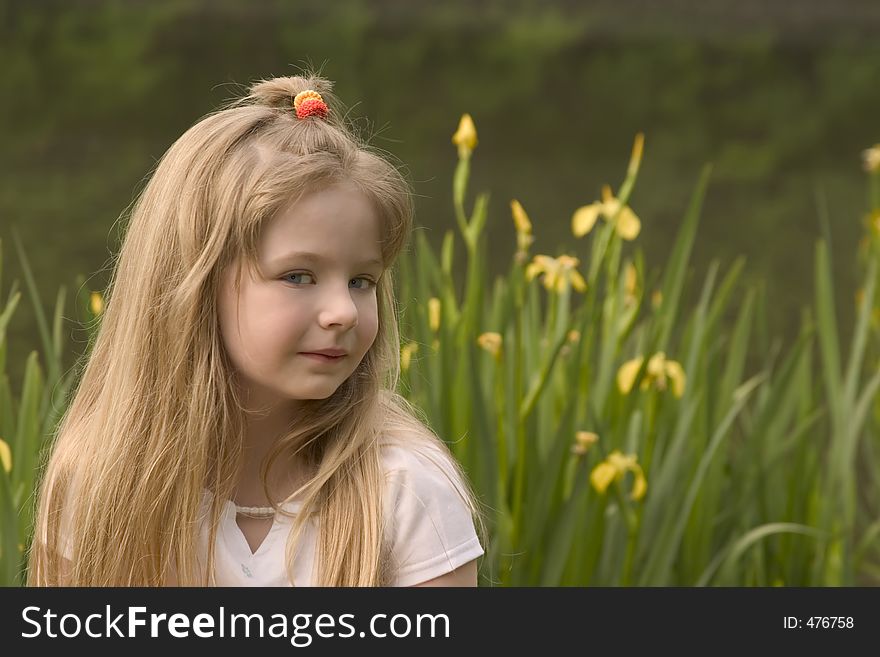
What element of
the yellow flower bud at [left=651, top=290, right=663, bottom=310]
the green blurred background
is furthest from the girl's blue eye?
the green blurred background

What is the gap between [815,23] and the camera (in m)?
9.39

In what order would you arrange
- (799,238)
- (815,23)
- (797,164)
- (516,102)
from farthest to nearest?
1. (815,23)
2. (516,102)
3. (797,164)
4. (799,238)

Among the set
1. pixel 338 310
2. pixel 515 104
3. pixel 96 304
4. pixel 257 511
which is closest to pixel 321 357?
pixel 338 310

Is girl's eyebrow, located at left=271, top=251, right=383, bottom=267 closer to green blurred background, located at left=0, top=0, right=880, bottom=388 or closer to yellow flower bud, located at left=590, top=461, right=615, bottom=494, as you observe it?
yellow flower bud, located at left=590, top=461, right=615, bottom=494

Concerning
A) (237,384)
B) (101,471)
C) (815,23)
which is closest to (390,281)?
(237,384)

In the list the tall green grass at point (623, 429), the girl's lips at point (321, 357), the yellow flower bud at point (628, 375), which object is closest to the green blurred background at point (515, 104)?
the tall green grass at point (623, 429)

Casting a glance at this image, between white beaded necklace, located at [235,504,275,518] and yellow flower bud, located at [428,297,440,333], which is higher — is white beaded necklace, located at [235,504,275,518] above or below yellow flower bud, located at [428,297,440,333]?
below

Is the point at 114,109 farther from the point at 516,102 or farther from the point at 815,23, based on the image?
the point at 815,23

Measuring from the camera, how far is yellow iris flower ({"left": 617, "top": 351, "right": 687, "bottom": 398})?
1.55 metres

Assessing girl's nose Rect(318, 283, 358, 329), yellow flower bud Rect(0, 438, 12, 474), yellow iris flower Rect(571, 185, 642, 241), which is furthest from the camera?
yellow iris flower Rect(571, 185, 642, 241)

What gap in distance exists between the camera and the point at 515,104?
7.27m

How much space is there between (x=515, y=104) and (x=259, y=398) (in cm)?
639

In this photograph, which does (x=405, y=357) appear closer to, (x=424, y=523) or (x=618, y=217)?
(x=618, y=217)
